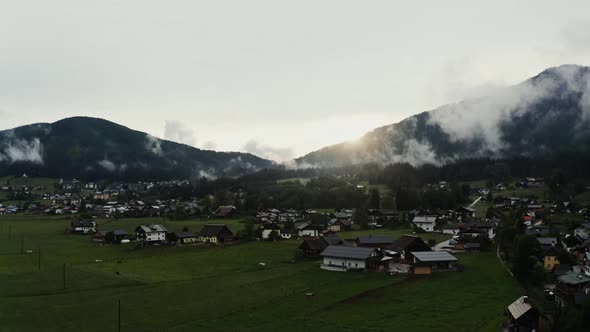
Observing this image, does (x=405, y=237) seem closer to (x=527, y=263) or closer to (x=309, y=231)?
(x=527, y=263)

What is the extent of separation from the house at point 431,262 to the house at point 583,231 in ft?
68.6

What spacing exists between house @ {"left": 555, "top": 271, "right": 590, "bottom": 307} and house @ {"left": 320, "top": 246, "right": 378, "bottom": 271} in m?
19.4

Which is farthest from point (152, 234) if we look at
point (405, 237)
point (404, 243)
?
point (404, 243)

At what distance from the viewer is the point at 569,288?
1308 inches

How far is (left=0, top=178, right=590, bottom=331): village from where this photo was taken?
37.7 metres

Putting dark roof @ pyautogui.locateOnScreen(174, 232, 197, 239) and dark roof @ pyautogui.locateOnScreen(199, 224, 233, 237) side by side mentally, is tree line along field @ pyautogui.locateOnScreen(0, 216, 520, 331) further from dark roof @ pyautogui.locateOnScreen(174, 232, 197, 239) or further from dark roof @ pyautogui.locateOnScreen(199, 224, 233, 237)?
dark roof @ pyautogui.locateOnScreen(199, 224, 233, 237)

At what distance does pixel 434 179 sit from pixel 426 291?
133 metres

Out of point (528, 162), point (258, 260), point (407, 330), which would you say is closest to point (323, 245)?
point (258, 260)

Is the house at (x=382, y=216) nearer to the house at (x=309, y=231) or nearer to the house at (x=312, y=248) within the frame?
the house at (x=309, y=231)

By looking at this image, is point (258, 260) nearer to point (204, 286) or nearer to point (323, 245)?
point (323, 245)

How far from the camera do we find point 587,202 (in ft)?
314


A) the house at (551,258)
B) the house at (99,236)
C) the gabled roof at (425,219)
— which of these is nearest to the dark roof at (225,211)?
the house at (99,236)

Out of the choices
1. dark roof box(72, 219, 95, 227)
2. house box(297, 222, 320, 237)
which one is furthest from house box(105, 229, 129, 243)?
house box(297, 222, 320, 237)

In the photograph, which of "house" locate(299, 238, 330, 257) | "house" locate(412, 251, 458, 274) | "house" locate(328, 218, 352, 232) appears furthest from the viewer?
"house" locate(328, 218, 352, 232)
